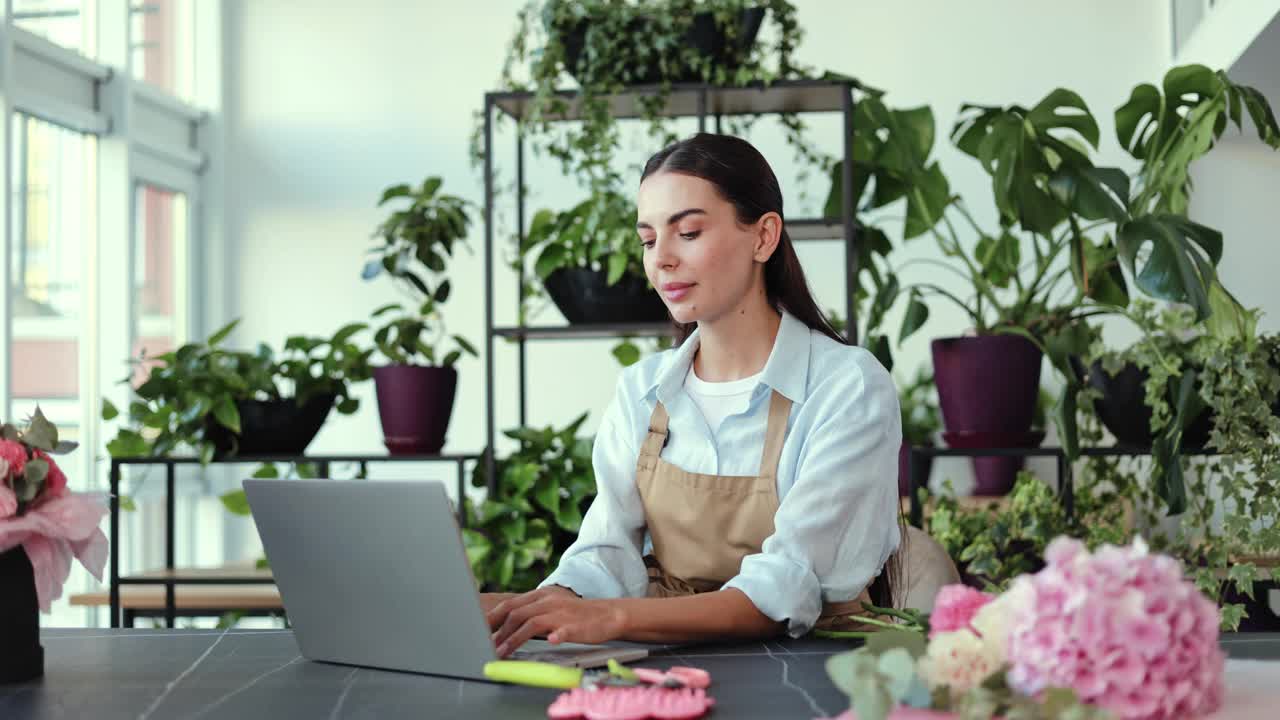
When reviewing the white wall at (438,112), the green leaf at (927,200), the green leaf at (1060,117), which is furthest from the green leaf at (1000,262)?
the white wall at (438,112)

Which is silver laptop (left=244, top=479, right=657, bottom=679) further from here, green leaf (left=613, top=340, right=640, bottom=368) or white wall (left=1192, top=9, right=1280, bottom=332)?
white wall (left=1192, top=9, right=1280, bottom=332)

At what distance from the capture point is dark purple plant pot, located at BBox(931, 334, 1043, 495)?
3.05m

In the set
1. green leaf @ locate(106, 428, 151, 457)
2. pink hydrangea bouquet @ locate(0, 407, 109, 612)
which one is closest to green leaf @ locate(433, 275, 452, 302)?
green leaf @ locate(106, 428, 151, 457)

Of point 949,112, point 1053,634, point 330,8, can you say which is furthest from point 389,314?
point 1053,634

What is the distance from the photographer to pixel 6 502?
1.39 meters

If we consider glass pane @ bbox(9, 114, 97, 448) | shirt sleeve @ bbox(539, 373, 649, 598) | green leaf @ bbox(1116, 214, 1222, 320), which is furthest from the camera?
glass pane @ bbox(9, 114, 97, 448)

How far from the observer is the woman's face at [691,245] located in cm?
190

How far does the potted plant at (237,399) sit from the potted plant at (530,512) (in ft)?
1.54

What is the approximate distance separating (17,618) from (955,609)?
3.33ft

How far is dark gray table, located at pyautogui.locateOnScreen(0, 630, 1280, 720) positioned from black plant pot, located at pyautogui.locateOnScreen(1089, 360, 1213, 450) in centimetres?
142

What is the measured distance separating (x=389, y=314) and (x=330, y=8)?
53.3 inches

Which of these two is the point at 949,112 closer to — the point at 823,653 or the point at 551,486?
the point at 551,486

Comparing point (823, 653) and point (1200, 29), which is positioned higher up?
point (1200, 29)

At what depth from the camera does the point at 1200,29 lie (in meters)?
4.47
